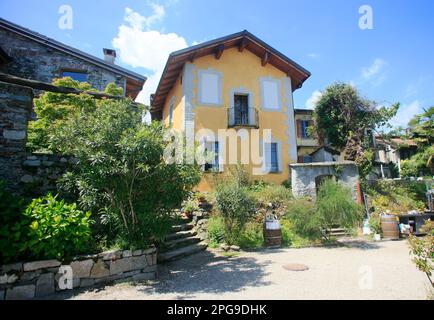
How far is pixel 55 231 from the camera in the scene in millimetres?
4316

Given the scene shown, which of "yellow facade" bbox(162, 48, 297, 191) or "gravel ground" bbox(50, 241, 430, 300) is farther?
"yellow facade" bbox(162, 48, 297, 191)

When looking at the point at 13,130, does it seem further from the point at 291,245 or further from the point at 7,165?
the point at 291,245

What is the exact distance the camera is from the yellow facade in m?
13.2

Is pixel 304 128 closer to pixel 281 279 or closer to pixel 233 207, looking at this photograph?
pixel 233 207

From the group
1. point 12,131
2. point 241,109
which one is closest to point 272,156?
point 241,109

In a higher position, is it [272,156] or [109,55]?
[109,55]

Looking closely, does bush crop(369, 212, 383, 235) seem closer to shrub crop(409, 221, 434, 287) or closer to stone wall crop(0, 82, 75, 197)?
shrub crop(409, 221, 434, 287)

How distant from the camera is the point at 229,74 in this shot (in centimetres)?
1398

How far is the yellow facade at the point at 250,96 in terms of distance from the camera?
519 inches

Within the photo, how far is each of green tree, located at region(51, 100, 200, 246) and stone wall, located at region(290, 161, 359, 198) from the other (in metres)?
7.42

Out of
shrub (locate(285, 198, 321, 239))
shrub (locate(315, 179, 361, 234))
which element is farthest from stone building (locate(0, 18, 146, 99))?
shrub (locate(315, 179, 361, 234))

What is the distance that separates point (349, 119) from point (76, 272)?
1454 centimetres
